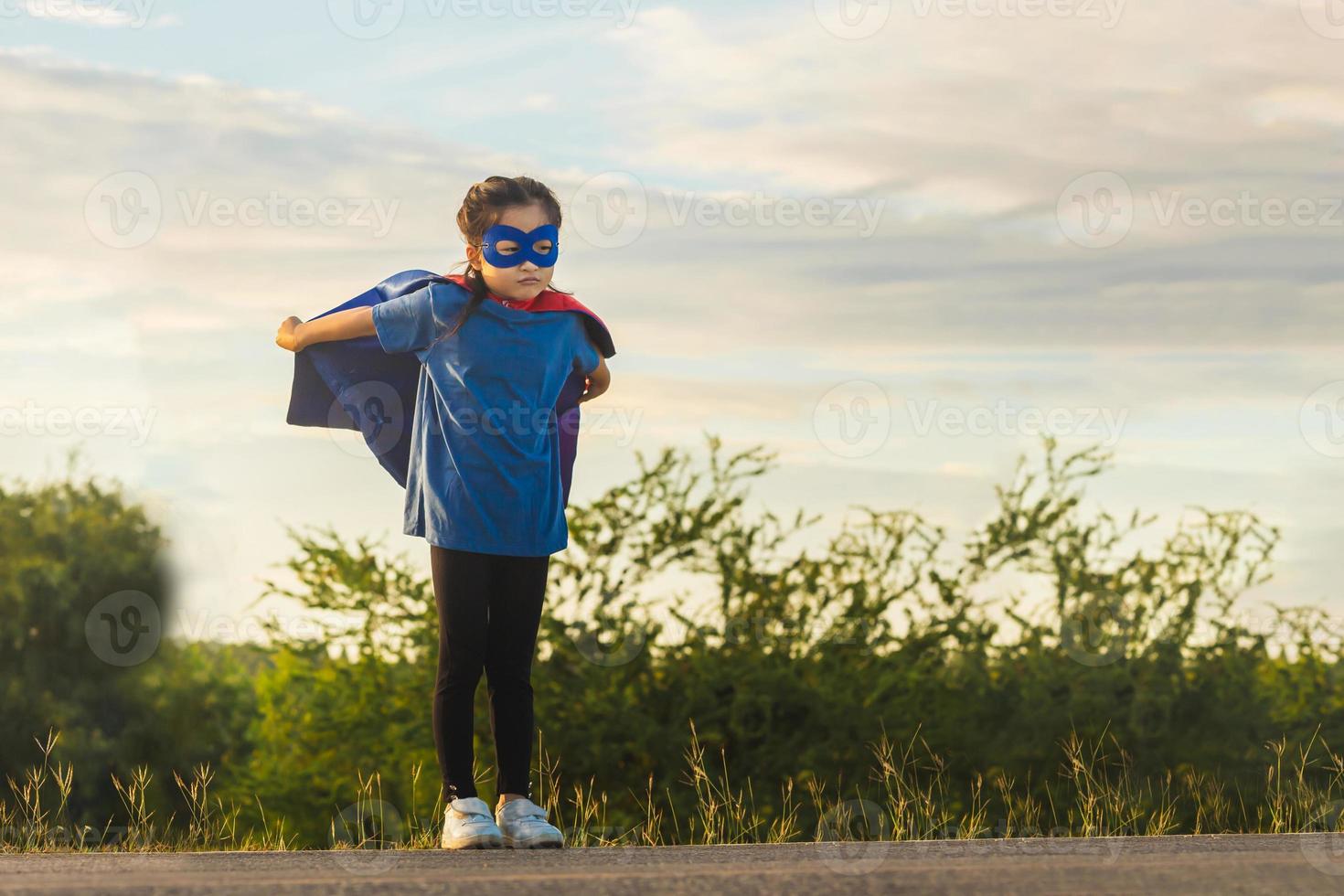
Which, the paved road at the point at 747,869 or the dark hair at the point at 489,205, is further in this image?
the dark hair at the point at 489,205

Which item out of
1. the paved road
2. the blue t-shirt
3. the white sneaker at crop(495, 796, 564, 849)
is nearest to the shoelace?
the white sneaker at crop(495, 796, 564, 849)

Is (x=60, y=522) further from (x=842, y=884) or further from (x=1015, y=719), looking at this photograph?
(x=842, y=884)

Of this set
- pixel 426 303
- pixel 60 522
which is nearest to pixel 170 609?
pixel 60 522

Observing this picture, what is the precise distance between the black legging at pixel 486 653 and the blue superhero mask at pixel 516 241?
1005mm

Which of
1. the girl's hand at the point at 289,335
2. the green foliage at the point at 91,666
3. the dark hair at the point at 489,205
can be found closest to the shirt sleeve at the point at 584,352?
the dark hair at the point at 489,205

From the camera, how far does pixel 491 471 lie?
15.1ft

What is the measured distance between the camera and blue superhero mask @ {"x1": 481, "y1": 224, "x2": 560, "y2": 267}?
4738mm

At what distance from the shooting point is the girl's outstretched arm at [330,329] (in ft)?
16.3

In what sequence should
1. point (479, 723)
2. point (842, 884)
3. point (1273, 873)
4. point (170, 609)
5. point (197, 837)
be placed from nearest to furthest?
point (842, 884)
point (1273, 873)
point (197, 837)
point (479, 723)
point (170, 609)

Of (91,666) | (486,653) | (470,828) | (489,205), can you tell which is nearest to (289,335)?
(489,205)

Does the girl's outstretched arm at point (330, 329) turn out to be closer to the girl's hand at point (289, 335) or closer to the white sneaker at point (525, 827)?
the girl's hand at point (289, 335)

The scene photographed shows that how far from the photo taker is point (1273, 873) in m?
3.69

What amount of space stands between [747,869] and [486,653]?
1.35 metres

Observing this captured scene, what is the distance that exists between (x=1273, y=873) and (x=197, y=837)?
3889 mm
